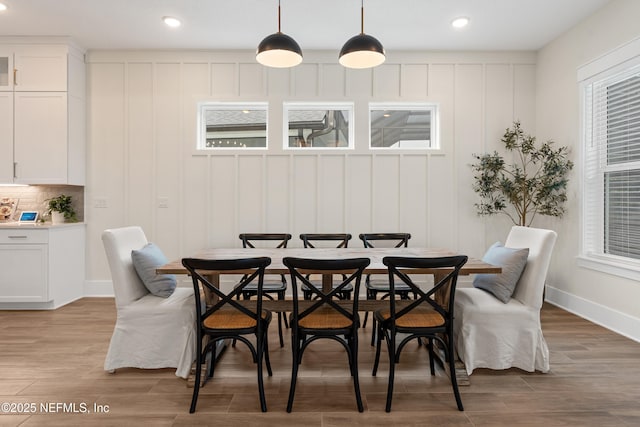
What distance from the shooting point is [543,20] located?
155 inches

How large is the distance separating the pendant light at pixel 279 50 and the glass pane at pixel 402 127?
2.16 metres

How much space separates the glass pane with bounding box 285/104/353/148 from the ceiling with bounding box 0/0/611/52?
75cm

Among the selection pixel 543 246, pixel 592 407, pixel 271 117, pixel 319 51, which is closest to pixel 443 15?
pixel 319 51

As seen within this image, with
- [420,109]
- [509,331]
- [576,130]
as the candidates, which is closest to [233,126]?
[420,109]

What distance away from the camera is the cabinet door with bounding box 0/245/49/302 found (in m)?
4.02

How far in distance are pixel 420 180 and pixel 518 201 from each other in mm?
1142

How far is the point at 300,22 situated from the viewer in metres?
3.96

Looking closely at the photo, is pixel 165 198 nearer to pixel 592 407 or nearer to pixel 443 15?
pixel 443 15

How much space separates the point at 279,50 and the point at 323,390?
233 cm

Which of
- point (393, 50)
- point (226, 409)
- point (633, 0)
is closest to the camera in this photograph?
point (226, 409)

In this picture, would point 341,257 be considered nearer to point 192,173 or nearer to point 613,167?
point 192,173

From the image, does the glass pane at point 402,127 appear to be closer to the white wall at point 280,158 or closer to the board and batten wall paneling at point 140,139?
the white wall at point 280,158

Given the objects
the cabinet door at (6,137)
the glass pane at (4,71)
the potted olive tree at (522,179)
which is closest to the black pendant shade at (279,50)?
the potted olive tree at (522,179)

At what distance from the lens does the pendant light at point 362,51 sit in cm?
269
